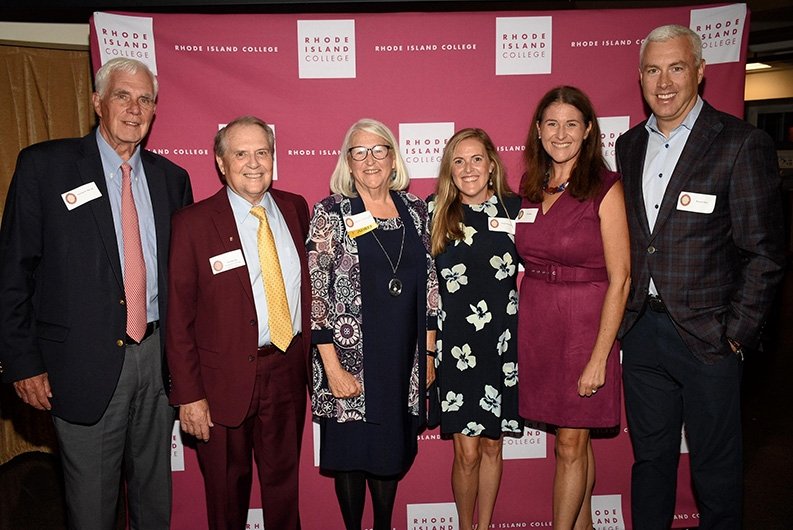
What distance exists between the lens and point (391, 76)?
9.86ft

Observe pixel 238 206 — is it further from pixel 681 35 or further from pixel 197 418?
pixel 681 35

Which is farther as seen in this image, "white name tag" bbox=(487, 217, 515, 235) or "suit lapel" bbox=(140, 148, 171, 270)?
"white name tag" bbox=(487, 217, 515, 235)

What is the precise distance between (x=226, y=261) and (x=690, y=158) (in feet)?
6.00

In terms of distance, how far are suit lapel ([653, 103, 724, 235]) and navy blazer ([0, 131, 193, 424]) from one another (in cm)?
212

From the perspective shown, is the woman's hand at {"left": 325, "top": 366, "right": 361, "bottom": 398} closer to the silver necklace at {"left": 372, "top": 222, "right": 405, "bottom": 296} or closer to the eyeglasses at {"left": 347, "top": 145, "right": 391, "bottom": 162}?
the silver necklace at {"left": 372, "top": 222, "right": 405, "bottom": 296}

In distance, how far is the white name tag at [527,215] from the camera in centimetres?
251

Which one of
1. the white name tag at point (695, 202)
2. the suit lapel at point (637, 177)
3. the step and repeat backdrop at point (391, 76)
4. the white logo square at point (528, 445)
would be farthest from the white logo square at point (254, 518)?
the white name tag at point (695, 202)

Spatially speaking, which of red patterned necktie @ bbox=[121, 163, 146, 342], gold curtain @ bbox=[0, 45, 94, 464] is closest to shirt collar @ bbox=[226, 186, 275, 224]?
red patterned necktie @ bbox=[121, 163, 146, 342]

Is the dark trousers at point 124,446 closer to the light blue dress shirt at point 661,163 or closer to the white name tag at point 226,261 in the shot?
the white name tag at point 226,261

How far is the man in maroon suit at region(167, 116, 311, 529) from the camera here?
2.21 meters

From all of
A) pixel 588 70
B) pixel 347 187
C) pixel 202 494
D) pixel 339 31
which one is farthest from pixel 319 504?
pixel 588 70

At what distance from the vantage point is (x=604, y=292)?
240 cm

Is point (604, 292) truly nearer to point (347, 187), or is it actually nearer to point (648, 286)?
point (648, 286)

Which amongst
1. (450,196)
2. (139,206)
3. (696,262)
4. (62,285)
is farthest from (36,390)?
(696,262)
